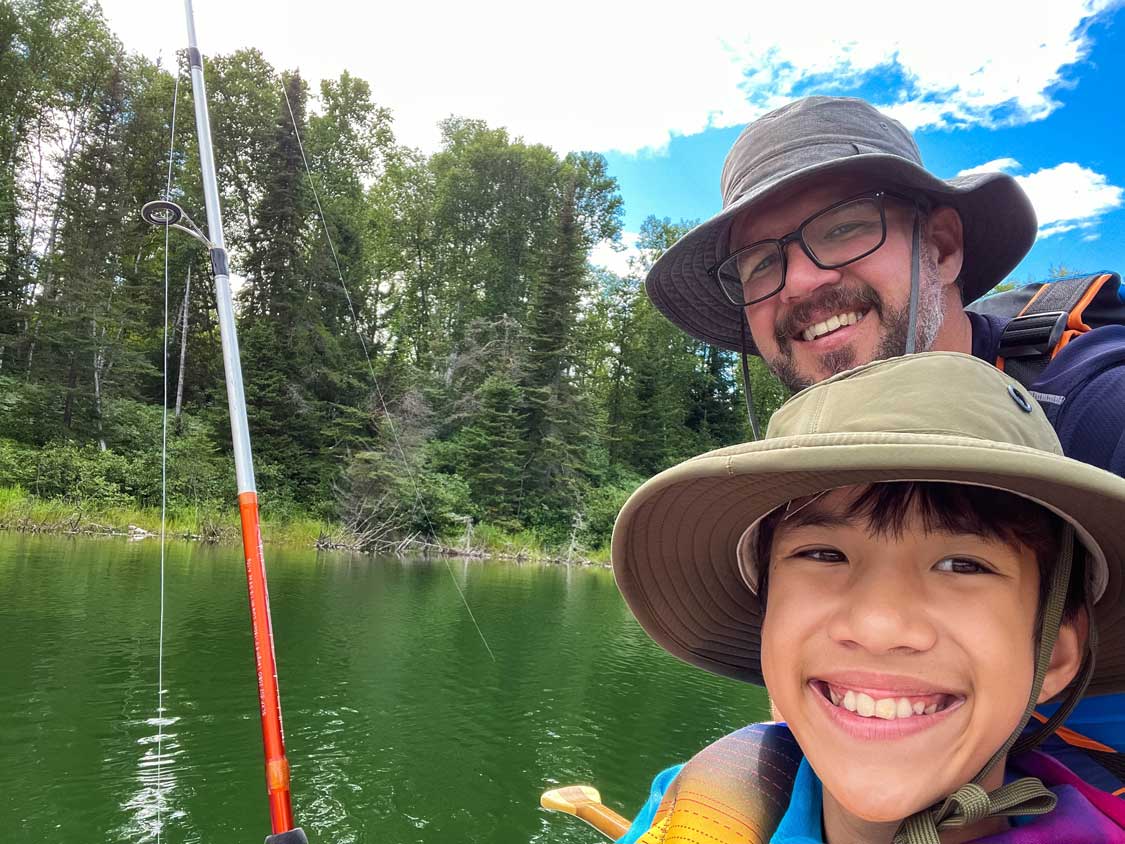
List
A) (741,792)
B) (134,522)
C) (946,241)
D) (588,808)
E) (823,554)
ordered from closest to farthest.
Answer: (823,554) < (741,792) < (946,241) < (588,808) < (134,522)

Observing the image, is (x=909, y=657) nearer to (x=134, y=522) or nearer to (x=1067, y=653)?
(x=1067, y=653)

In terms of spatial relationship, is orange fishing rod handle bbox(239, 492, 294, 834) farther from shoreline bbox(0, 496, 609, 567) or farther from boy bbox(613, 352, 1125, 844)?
shoreline bbox(0, 496, 609, 567)

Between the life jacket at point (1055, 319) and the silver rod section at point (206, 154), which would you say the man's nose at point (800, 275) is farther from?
the silver rod section at point (206, 154)

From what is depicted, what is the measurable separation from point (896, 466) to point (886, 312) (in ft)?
2.61

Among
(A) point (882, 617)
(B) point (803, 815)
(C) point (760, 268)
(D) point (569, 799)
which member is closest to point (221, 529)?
(D) point (569, 799)

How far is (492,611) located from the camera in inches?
441

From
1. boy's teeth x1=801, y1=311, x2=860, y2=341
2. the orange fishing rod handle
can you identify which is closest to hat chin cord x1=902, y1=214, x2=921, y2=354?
boy's teeth x1=801, y1=311, x2=860, y2=341

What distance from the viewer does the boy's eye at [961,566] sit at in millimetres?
856

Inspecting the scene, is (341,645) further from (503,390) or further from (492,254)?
(492,254)

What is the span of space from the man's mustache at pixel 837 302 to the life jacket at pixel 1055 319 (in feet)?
0.79

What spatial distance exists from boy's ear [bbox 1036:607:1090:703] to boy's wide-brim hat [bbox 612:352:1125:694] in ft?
0.16

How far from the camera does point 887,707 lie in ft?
2.80

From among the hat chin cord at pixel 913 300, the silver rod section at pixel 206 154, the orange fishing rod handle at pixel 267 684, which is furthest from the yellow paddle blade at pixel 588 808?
the silver rod section at pixel 206 154

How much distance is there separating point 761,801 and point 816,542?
43 cm
